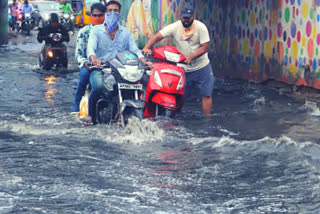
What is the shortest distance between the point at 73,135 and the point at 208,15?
30.2 feet

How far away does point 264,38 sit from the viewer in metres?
15.4

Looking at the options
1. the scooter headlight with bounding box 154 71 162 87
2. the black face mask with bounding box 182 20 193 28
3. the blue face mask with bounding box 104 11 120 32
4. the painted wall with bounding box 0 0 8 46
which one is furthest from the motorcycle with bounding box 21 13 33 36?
the scooter headlight with bounding box 154 71 162 87

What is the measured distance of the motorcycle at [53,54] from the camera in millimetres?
18672

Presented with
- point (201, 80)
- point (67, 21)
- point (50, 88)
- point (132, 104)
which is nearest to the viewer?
point (132, 104)

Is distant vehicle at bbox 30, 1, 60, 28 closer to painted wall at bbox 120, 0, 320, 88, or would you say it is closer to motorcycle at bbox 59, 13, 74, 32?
motorcycle at bbox 59, 13, 74, 32

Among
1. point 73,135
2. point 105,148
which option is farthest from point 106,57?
point 105,148

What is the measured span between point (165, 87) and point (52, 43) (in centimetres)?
978

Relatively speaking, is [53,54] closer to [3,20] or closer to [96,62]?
[96,62]

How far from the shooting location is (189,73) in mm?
10758

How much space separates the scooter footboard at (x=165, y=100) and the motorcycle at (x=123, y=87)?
0.20 m

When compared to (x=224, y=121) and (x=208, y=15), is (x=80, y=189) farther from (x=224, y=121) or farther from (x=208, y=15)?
(x=208, y=15)

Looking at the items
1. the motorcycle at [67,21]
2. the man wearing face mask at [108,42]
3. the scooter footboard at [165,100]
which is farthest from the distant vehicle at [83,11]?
the scooter footboard at [165,100]

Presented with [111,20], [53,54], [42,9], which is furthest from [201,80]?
[42,9]

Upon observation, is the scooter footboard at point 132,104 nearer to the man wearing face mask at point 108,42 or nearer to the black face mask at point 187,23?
the man wearing face mask at point 108,42
